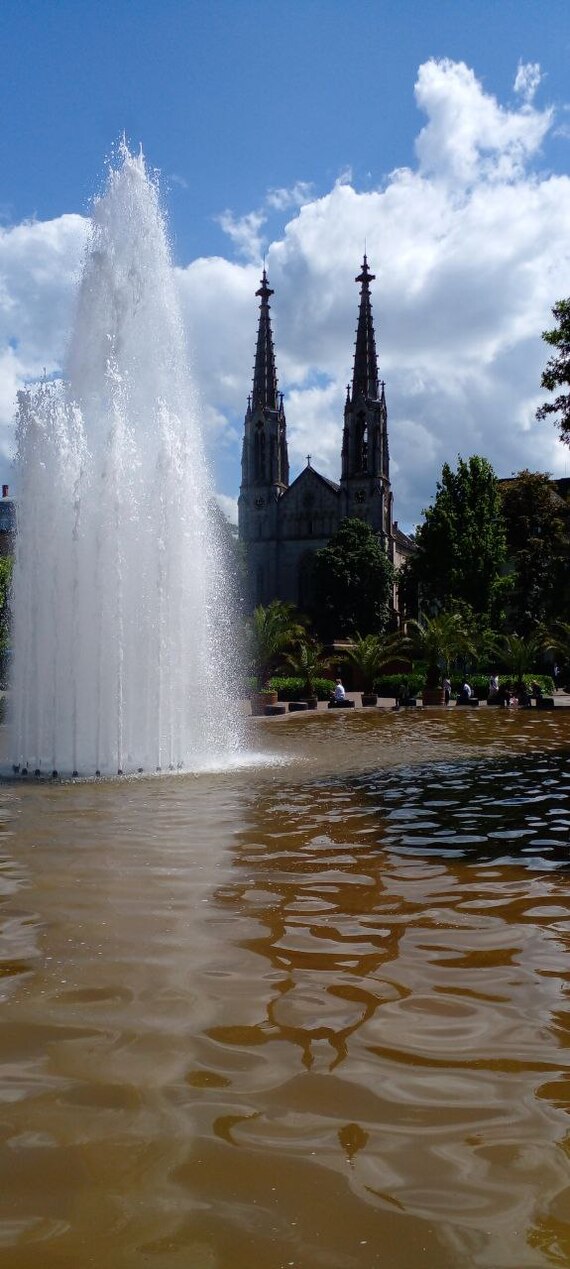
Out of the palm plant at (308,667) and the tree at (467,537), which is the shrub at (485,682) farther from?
the tree at (467,537)

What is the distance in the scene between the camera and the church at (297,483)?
282 feet

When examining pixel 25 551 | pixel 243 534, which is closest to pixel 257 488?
pixel 243 534

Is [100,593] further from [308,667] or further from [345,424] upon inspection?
[345,424]

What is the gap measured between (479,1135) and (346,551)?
73.9 metres

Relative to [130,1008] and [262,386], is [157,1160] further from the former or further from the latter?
[262,386]

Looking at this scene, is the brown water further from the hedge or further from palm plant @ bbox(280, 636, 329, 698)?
the hedge

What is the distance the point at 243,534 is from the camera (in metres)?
90.3

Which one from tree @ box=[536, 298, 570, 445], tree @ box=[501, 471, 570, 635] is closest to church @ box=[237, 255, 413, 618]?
tree @ box=[501, 471, 570, 635]

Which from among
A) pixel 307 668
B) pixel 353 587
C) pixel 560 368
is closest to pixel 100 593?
pixel 560 368

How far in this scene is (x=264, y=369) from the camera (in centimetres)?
9019

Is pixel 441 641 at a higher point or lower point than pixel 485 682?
higher

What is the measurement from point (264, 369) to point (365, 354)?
1021 cm

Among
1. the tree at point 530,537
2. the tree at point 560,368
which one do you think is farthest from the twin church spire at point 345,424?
the tree at point 560,368

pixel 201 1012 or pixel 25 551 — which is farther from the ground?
pixel 25 551
